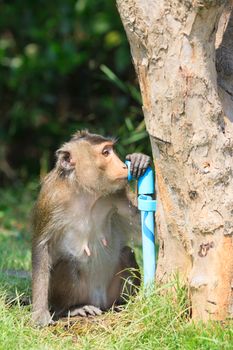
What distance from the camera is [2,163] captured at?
11805 mm

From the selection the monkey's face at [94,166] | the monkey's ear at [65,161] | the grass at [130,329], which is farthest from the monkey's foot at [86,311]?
the monkey's ear at [65,161]

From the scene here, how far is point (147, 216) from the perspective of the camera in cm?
516

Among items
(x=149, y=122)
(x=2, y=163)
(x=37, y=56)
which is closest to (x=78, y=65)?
(x=37, y=56)

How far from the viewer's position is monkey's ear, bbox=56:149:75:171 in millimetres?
5535

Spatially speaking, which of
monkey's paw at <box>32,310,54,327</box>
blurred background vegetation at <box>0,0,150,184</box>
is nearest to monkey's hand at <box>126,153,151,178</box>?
monkey's paw at <box>32,310,54,327</box>

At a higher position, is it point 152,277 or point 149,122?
point 149,122

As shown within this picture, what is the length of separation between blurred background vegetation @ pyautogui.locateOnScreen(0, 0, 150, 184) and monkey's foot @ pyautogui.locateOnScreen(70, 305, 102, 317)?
4.73m

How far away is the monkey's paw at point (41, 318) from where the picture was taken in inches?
203

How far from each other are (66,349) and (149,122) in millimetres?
1281

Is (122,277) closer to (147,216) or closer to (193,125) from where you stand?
(147,216)

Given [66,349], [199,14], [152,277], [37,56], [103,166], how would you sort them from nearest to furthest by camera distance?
[199,14] < [66,349] < [152,277] < [103,166] < [37,56]

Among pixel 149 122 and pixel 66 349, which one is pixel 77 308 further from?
pixel 149 122

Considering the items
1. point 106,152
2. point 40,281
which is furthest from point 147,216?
point 40,281

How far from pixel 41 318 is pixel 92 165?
101 cm
